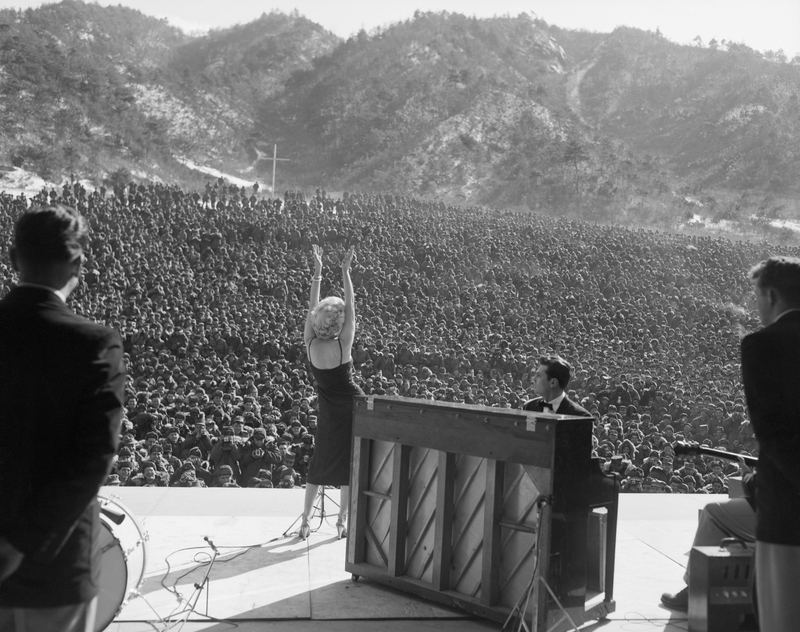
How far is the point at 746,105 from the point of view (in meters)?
79.1

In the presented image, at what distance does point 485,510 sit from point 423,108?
73.5m

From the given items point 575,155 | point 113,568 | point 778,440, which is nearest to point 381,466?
point 113,568

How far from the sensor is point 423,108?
74.6 metres

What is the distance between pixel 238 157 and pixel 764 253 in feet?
153

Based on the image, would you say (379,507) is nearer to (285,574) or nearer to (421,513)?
(421,513)

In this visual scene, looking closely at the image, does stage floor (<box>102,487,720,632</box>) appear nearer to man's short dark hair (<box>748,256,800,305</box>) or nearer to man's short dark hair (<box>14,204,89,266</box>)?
man's short dark hair (<box>14,204,89,266</box>)

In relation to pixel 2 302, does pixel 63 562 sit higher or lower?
lower

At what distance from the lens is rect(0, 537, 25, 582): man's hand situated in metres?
1.85

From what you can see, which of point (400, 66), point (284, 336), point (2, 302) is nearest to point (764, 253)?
point (284, 336)

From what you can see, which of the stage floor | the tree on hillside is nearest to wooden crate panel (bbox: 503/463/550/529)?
the stage floor

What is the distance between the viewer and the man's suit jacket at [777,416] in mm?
2395

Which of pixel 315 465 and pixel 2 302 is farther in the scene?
pixel 315 465

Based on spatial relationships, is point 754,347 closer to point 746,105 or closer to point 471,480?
point 471,480

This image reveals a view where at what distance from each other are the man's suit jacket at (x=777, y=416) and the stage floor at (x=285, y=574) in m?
1.50
